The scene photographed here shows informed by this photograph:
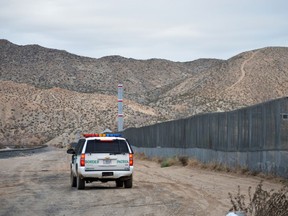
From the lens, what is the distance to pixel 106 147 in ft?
69.2

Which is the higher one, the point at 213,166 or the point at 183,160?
the point at 183,160

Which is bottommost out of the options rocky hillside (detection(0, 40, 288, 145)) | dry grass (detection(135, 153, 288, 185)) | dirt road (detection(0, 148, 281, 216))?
dirt road (detection(0, 148, 281, 216))

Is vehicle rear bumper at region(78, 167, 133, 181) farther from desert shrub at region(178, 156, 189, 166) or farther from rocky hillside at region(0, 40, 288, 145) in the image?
rocky hillside at region(0, 40, 288, 145)

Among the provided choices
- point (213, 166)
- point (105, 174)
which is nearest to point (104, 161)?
point (105, 174)

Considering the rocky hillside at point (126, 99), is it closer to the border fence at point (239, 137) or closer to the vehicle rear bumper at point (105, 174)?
the border fence at point (239, 137)

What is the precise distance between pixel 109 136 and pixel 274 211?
12612 mm

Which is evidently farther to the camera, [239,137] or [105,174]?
[239,137]

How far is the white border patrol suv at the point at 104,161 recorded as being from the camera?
20.6 meters

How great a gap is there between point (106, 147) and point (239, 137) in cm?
701

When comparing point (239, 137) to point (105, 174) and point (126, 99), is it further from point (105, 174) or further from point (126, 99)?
point (126, 99)

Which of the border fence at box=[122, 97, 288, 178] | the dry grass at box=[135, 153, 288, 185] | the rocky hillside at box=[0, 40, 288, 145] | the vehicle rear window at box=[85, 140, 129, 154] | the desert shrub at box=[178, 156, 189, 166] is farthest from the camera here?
the rocky hillside at box=[0, 40, 288, 145]

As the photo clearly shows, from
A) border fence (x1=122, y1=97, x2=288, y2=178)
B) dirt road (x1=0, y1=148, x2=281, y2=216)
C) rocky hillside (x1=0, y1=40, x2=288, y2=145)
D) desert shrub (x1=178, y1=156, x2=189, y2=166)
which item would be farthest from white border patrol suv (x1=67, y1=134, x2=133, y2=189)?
rocky hillside (x1=0, y1=40, x2=288, y2=145)

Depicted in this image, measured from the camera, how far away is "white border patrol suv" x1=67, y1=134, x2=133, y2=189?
20.6 m

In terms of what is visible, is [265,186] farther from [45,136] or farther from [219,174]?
[45,136]
